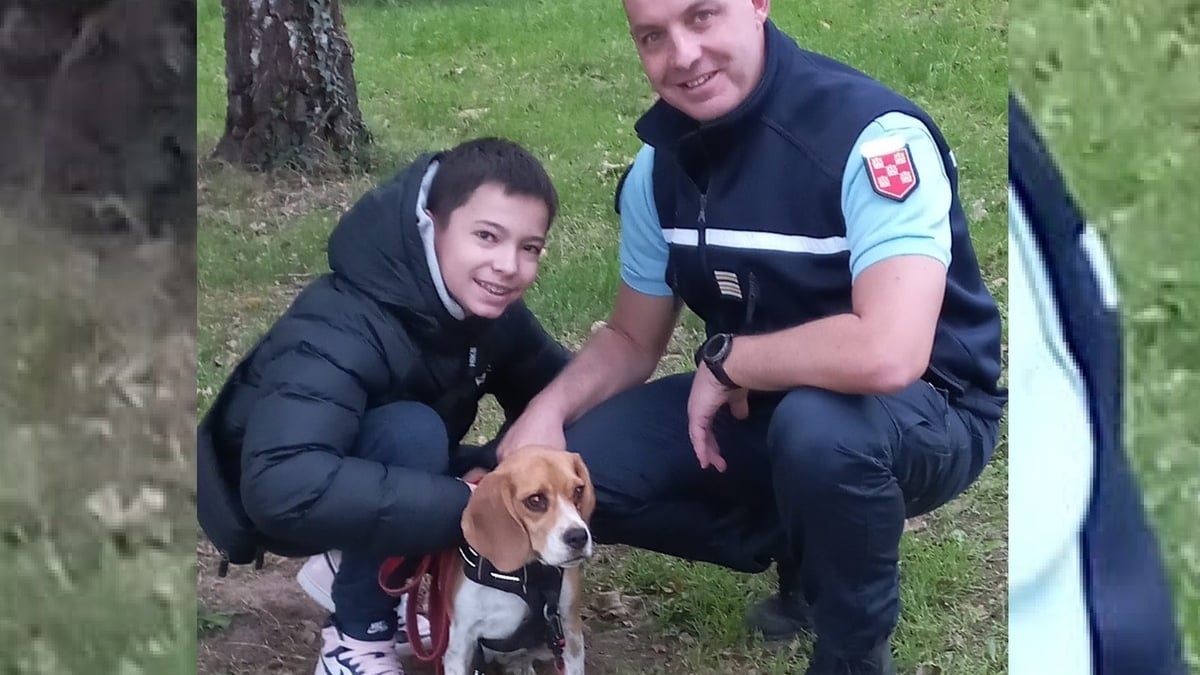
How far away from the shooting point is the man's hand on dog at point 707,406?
2033mm

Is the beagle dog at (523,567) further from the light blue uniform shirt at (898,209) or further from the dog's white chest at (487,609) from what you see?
the light blue uniform shirt at (898,209)

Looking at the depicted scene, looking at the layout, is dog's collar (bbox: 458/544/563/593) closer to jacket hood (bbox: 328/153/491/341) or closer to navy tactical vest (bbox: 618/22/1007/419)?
jacket hood (bbox: 328/153/491/341)

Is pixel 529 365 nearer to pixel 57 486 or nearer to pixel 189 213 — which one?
pixel 189 213

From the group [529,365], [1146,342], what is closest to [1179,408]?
[1146,342]

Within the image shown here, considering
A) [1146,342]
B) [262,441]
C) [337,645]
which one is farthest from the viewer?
[1146,342]

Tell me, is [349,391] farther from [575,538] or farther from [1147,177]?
[1147,177]

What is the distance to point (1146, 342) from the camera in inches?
89.0

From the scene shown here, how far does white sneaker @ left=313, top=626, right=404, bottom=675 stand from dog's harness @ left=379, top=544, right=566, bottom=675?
0.05 meters

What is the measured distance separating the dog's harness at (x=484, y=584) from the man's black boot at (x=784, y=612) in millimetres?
363

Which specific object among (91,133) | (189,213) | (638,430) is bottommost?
(638,430)

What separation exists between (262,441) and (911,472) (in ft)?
3.45

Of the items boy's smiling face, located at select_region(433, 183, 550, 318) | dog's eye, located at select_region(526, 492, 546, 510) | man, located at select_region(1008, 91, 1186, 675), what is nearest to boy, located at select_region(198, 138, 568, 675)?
boy's smiling face, located at select_region(433, 183, 550, 318)

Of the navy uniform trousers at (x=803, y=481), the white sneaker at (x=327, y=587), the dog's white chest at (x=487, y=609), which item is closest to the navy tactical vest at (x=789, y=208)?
the navy uniform trousers at (x=803, y=481)

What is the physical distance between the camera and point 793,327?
Answer: 195cm
